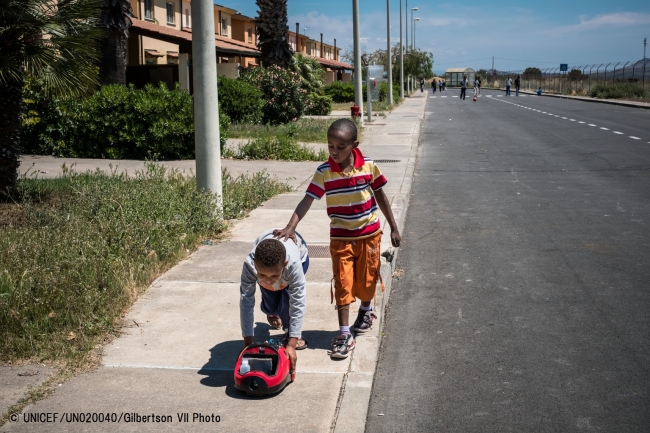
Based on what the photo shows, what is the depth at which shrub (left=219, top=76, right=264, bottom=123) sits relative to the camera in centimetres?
2183

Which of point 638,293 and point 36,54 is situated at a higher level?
point 36,54

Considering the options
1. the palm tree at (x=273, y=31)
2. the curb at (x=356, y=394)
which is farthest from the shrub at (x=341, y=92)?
the curb at (x=356, y=394)

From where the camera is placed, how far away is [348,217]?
194 inches

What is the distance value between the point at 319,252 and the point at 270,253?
Answer: 333cm

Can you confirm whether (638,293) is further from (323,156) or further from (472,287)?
(323,156)

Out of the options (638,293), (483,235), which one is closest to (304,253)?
Result: (638,293)

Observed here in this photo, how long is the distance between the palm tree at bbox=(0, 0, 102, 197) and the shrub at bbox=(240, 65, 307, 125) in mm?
15228

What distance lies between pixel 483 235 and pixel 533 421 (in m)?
4.89

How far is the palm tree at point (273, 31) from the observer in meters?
28.5

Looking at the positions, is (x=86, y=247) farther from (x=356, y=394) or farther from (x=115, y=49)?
(x=115, y=49)

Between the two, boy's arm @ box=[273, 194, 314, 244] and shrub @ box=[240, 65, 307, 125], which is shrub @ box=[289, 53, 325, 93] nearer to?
shrub @ box=[240, 65, 307, 125]

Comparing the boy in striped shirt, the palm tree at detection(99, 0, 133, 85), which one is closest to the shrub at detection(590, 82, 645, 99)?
the palm tree at detection(99, 0, 133, 85)

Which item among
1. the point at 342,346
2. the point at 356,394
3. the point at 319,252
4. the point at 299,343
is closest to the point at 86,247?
the point at 319,252

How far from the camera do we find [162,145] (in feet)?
48.3
